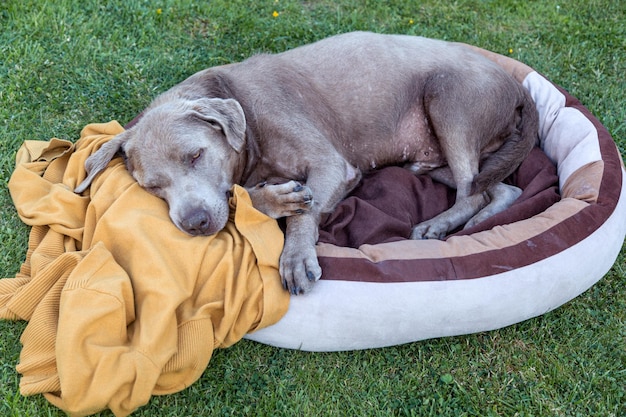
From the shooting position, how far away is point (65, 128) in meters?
4.73

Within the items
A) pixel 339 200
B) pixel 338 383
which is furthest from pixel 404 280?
pixel 339 200

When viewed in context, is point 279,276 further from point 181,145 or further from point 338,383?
point 181,145

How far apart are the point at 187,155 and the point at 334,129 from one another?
114cm

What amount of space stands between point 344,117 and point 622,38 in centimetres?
318

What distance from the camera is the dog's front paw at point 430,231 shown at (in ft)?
13.3

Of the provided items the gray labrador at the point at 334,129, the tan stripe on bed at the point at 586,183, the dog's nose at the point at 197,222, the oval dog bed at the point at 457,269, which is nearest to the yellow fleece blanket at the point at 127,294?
the dog's nose at the point at 197,222

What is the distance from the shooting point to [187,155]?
3.54 meters

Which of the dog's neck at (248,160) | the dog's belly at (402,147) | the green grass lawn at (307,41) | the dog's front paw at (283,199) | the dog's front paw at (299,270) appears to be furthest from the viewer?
the dog's belly at (402,147)

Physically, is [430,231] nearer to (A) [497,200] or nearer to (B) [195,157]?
(A) [497,200]

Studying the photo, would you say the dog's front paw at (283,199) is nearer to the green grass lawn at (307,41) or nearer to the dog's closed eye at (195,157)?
the dog's closed eye at (195,157)

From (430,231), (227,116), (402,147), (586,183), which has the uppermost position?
(227,116)

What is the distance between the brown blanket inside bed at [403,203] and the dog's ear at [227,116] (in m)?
0.76

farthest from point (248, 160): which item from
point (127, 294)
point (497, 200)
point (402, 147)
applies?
point (497, 200)

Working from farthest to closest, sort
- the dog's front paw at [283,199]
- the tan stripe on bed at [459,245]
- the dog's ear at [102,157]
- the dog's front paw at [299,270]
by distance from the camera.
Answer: the dog's ear at [102,157] → the dog's front paw at [283,199] → the tan stripe on bed at [459,245] → the dog's front paw at [299,270]
